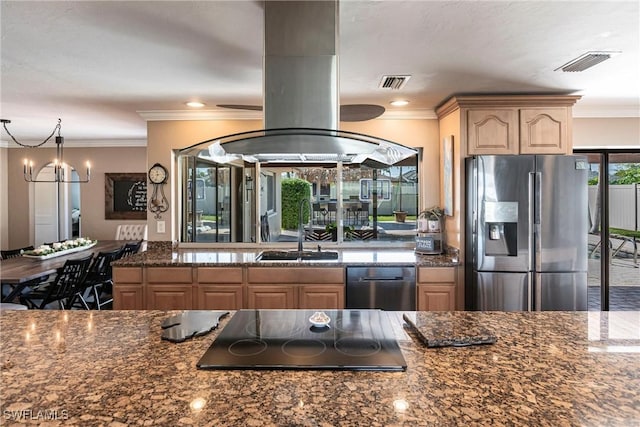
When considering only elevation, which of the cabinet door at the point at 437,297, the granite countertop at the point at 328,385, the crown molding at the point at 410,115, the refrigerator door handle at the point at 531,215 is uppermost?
the crown molding at the point at 410,115

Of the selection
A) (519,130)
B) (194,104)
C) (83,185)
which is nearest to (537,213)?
(519,130)

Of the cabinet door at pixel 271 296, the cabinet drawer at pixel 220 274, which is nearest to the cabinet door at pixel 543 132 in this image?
the cabinet door at pixel 271 296

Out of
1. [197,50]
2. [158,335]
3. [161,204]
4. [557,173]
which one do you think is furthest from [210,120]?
[557,173]

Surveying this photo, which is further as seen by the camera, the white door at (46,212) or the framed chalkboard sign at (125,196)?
the white door at (46,212)

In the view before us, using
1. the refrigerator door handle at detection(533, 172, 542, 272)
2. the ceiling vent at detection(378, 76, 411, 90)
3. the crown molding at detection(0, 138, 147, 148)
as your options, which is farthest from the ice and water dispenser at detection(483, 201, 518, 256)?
the crown molding at detection(0, 138, 147, 148)

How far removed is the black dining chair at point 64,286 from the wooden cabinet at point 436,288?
3191 mm

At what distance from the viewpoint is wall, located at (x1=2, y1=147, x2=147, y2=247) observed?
6.53 m

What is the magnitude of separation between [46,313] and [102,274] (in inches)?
112

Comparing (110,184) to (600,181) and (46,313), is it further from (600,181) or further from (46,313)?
(600,181)

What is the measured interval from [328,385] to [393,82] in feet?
8.13

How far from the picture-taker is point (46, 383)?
1073mm

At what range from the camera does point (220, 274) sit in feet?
10.9

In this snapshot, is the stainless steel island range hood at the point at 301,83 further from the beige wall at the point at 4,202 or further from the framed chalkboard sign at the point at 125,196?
the beige wall at the point at 4,202

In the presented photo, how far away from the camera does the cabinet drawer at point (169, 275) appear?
3.32m
